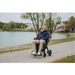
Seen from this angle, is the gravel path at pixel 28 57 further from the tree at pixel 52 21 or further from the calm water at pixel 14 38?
the tree at pixel 52 21

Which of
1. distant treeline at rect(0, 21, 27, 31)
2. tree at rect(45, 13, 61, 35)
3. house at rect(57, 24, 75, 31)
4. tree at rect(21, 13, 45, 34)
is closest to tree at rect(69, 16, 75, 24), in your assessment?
house at rect(57, 24, 75, 31)

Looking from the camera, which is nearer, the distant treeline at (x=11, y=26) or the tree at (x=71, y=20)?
the distant treeline at (x=11, y=26)

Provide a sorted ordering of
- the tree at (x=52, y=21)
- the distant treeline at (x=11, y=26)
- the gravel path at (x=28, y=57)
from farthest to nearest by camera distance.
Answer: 1. the tree at (x=52, y=21)
2. the distant treeline at (x=11, y=26)
3. the gravel path at (x=28, y=57)

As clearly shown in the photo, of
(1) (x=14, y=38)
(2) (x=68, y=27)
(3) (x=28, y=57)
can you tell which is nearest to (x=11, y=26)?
(1) (x=14, y=38)

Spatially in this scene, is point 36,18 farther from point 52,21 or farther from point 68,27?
point 68,27

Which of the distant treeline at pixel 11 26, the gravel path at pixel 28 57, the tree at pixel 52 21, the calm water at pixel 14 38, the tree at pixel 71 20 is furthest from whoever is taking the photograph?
the tree at pixel 52 21

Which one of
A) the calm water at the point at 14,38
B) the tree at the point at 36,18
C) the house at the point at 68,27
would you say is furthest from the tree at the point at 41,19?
the calm water at the point at 14,38

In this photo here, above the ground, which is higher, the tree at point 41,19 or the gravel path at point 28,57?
the tree at point 41,19

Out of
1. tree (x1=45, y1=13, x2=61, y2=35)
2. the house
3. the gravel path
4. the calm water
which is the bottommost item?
the gravel path

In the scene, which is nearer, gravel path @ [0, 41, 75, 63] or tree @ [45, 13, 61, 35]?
gravel path @ [0, 41, 75, 63]

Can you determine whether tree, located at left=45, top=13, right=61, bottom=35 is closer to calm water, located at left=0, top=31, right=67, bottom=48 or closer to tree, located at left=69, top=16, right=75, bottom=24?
calm water, located at left=0, top=31, right=67, bottom=48

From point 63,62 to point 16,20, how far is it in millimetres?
3157
